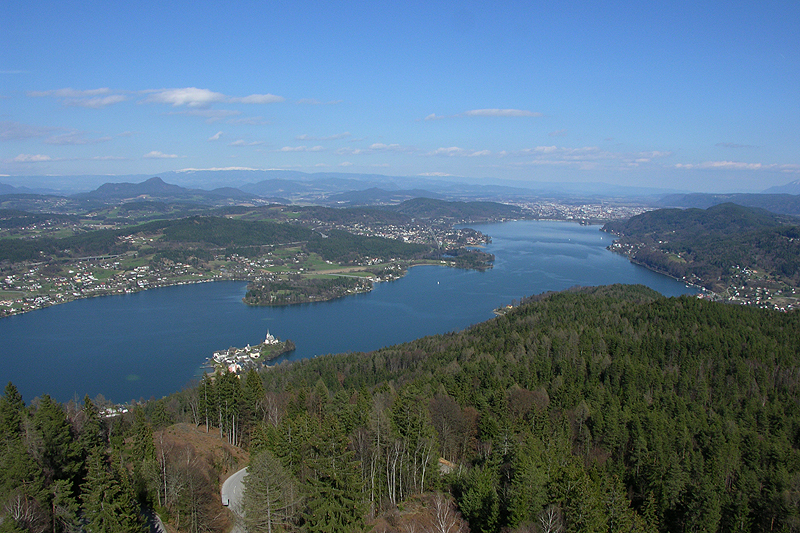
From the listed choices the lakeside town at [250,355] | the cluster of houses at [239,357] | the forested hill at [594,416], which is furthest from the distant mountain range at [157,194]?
the forested hill at [594,416]

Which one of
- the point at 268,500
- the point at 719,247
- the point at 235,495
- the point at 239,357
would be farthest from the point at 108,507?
the point at 719,247

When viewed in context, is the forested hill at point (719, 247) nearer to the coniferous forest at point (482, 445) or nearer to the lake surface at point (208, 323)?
the lake surface at point (208, 323)

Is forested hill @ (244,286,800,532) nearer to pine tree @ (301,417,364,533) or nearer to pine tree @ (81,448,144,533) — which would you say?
Result: pine tree @ (301,417,364,533)

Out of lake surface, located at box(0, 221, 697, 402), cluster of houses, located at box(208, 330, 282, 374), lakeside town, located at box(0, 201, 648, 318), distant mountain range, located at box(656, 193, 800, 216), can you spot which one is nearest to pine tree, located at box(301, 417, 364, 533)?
lake surface, located at box(0, 221, 697, 402)

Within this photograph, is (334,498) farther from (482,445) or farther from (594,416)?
(594,416)

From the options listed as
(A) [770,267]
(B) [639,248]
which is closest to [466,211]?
(B) [639,248]

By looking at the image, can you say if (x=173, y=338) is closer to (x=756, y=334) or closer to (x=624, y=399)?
(x=624, y=399)
